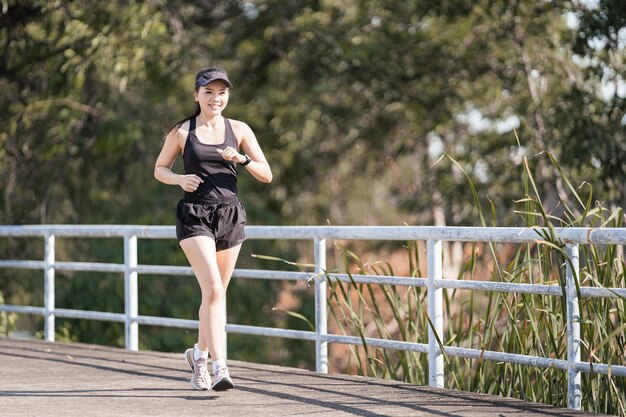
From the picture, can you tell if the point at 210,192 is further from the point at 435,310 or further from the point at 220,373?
the point at 435,310

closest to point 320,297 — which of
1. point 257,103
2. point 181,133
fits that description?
point 181,133

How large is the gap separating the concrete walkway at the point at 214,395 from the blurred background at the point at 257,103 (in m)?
8.02

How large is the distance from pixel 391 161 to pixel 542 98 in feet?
19.6

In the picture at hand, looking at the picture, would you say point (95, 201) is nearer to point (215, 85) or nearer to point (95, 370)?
point (95, 370)

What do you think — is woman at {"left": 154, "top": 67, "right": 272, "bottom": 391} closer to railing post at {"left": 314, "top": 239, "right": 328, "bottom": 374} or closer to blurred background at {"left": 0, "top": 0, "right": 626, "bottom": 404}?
railing post at {"left": 314, "top": 239, "right": 328, "bottom": 374}

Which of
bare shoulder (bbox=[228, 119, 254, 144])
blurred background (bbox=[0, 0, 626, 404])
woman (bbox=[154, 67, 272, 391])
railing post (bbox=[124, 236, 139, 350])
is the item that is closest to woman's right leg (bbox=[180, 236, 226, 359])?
woman (bbox=[154, 67, 272, 391])

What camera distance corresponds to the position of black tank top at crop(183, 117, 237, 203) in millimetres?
7473

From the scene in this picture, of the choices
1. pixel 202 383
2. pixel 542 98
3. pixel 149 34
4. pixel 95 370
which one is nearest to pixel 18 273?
pixel 149 34

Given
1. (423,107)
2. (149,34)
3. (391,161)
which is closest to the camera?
(149,34)

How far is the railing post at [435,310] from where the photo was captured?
797cm

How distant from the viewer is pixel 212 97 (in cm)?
754

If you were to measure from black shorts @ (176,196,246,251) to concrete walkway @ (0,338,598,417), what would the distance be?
0.95m

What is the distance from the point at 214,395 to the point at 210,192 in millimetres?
1226

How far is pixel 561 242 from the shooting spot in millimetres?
7051
